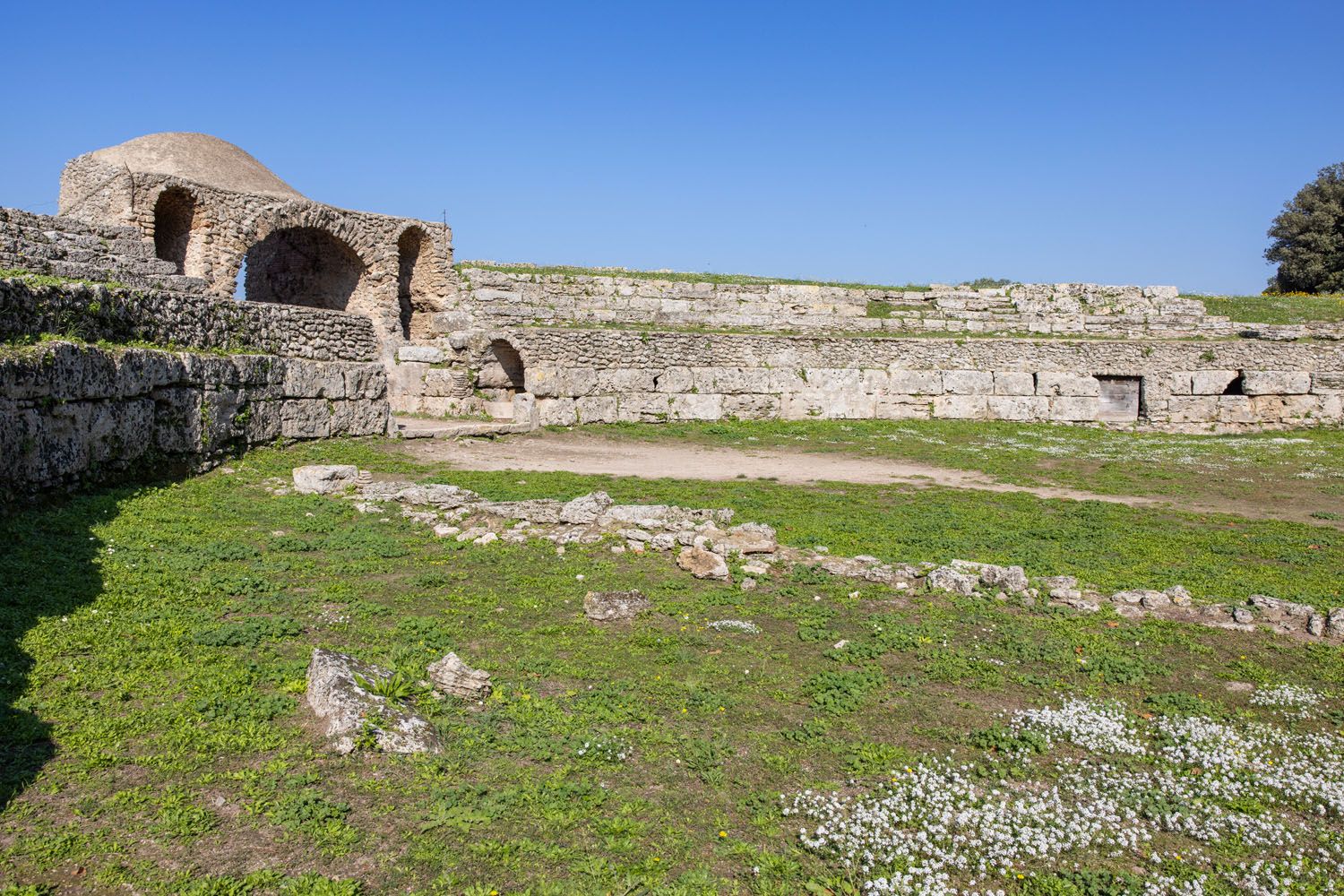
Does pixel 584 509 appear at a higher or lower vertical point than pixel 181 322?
lower

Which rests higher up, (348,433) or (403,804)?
(348,433)

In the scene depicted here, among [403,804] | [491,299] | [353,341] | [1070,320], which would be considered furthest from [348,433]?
[1070,320]

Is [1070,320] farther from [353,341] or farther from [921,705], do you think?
[921,705]

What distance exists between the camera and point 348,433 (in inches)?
609

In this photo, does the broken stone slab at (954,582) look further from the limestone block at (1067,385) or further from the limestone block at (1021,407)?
the limestone block at (1067,385)

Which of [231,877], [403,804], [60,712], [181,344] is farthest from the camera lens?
[181,344]

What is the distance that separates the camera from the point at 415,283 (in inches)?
961

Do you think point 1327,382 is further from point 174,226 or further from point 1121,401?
point 174,226

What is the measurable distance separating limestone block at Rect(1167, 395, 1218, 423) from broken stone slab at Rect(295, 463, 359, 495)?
21.9m

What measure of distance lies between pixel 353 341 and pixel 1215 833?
1556 centimetres

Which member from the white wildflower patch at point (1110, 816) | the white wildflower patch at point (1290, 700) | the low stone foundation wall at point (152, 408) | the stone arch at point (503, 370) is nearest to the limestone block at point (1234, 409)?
the stone arch at point (503, 370)

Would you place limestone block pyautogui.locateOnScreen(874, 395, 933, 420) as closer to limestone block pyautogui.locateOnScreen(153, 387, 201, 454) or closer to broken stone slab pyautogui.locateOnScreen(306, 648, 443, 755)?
limestone block pyautogui.locateOnScreen(153, 387, 201, 454)

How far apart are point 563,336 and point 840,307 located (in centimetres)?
1023

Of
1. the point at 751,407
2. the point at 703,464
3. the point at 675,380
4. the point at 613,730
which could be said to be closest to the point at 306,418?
the point at 703,464
